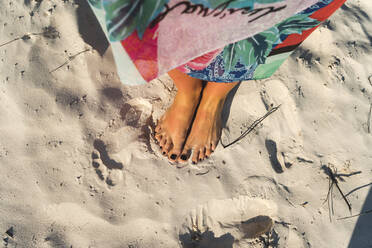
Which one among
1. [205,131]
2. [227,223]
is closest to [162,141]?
[205,131]

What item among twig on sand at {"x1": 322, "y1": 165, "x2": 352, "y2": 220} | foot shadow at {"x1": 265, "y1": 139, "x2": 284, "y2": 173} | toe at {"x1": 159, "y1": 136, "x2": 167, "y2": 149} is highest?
toe at {"x1": 159, "y1": 136, "x2": 167, "y2": 149}

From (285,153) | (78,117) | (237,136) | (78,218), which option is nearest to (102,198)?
(78,218)

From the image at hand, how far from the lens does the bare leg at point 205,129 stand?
4.50 ft

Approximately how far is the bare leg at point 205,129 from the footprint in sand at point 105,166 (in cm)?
37

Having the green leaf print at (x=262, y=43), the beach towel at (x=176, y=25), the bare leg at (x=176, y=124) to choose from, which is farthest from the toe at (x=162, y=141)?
the beach towel at (x=176, y=25)

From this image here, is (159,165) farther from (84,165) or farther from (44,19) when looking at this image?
(44,19)

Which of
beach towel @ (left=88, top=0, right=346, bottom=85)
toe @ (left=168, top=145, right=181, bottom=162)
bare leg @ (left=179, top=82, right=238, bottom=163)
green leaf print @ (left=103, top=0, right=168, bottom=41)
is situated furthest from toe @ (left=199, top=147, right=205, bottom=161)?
green leaf print @ (left=103, top=0, right=168, bottom=41)

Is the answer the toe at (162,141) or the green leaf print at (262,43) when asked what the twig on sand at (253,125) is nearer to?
the toe at (162,141)

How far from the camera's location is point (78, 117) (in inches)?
53.2

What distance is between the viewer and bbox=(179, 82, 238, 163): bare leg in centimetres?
137

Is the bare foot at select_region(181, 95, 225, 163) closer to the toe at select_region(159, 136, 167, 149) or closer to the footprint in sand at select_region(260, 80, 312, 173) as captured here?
the toe at select_region(159, 136, 167, 149)

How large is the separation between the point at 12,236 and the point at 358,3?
2397mm

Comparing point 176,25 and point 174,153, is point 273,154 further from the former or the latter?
point 176,25

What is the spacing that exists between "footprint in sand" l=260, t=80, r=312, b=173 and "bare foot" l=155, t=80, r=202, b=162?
1.41ft
